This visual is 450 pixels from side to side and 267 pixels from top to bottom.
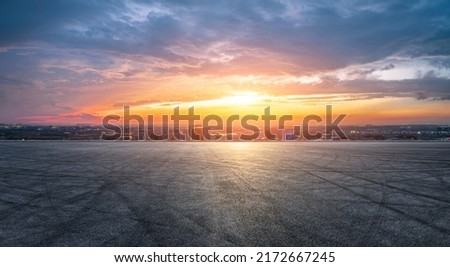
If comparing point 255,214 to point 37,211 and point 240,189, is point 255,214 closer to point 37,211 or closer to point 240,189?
point 240,189

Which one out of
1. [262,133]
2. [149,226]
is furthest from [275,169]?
[262,133]

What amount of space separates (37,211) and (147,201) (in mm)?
2836

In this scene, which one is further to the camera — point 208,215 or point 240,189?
point 240,189

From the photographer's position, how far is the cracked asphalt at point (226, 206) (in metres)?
7.00

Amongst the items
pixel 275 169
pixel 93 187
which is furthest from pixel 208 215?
pixel 275 169

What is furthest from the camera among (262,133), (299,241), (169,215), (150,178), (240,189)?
(262,133)

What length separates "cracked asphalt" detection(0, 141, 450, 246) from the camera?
23.0 feet

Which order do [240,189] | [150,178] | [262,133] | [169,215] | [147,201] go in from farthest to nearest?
[262,133], [150,178], [240,189], [147,201], [169,215]

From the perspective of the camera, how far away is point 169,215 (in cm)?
852

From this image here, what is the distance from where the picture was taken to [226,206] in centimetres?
946

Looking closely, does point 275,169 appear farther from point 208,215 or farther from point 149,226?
point 149,226

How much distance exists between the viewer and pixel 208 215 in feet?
28.0

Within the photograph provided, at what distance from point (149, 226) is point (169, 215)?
0.91 metres

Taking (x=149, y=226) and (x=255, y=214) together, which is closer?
(x=149, y=226)
